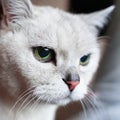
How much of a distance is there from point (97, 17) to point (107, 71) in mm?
274

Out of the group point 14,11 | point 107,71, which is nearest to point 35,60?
point 14,11

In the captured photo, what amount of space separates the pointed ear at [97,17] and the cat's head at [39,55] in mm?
100

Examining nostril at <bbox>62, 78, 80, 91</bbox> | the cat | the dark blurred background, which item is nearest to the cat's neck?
the cat

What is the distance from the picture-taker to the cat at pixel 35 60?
66cm

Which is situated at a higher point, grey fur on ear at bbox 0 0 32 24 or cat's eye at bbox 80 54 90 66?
grey fur on ear at bbox 0 0 32 24

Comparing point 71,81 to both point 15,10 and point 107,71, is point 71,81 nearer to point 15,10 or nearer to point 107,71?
point 15,10

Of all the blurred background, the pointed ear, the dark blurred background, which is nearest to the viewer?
the pointed ear

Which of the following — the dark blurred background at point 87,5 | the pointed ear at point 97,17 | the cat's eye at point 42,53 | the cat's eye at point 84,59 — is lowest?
the cat's eye at point 84,59

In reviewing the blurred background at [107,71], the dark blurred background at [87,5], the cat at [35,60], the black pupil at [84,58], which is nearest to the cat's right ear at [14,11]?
the cat at [35,60]

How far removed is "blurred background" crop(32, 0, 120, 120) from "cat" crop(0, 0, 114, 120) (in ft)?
0.74

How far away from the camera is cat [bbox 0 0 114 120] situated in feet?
Answer: 2.15

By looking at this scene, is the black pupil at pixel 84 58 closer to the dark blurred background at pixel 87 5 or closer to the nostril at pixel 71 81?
the nostril at pixel 71 81

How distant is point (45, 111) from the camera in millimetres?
775

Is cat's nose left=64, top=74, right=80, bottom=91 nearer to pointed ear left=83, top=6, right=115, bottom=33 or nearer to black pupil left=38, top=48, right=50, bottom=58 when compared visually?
black pupil left=38, top=48, right=50, bottom=58
